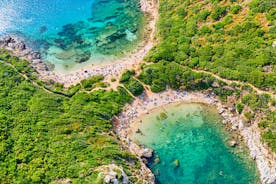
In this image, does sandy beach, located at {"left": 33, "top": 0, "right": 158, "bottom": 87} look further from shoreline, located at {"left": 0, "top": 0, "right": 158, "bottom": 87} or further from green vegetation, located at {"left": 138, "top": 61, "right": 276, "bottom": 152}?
green vegetation, located at {"left": 138, "top": 61, "right": 276, "bottom": 152}

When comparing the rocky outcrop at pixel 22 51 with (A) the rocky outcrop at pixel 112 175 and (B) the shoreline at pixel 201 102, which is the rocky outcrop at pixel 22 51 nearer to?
(B) the shoreline at pixel 201 102

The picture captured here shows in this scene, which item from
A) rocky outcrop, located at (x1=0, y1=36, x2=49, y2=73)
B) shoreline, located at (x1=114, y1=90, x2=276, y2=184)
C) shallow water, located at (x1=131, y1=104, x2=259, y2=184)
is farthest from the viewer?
rocky outcrop, located at (x1=0, y1=36, x2=49, y2=73)

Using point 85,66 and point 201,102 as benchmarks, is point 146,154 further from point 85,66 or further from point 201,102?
point 85,66

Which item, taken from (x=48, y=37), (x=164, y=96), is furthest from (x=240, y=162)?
(x=48, y=37)

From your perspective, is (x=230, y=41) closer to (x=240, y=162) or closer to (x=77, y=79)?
(x=240, y=162)

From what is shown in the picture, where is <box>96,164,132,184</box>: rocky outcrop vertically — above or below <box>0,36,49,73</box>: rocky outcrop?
below

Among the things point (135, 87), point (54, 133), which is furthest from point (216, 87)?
point (54, 133)

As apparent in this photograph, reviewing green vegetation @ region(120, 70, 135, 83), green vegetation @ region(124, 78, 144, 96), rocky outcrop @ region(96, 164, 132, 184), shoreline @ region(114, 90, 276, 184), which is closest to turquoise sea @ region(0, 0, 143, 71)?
green vegetation @ region(120, 70, 135, 83)

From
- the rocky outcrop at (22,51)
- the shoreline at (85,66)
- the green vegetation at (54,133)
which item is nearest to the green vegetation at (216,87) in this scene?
the shoreline at (85,66)

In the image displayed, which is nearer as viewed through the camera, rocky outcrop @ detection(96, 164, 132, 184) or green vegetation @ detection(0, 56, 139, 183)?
rocky outcrop @ detection(96, 164, 132, 184)
